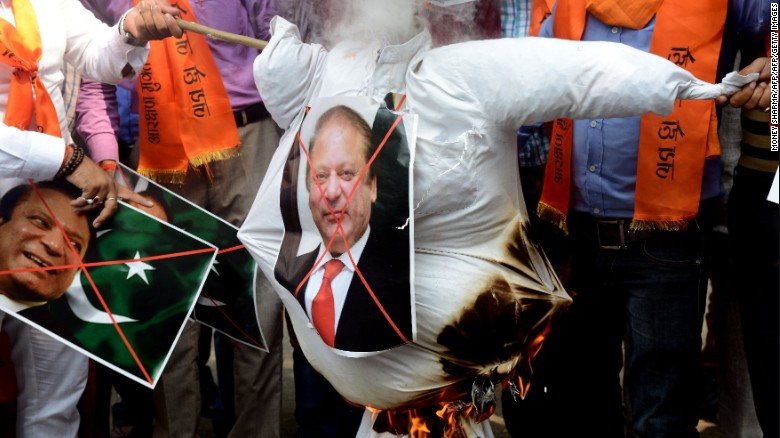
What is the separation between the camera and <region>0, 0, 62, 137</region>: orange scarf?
2916mm

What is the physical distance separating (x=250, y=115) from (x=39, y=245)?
3.12 feet

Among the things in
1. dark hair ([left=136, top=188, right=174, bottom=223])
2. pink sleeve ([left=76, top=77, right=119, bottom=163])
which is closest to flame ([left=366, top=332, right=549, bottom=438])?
dark hair ([left=136, top=188, right=174, bottom=223])

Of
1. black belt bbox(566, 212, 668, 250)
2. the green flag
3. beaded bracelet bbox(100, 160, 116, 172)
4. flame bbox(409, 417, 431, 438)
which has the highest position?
beaded bracelet bbox(100, 160, 116, 172)

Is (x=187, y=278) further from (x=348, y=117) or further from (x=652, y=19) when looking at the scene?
(x=652, y=19)

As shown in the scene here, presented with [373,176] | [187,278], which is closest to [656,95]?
[373,176]

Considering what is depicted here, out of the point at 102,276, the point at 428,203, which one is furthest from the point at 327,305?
the point at 102,276

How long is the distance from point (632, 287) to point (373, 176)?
0.99 meters

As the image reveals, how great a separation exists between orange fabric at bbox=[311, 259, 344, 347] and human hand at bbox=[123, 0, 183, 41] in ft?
3.18

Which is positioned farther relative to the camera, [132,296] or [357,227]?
[132,296]

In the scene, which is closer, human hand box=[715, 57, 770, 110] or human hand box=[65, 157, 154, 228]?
human hand box=[715, 57, 770, 110]

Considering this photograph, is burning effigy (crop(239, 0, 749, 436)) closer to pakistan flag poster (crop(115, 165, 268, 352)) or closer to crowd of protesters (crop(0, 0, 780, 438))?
crowd of protesters (crop(0, 0, 780, 438))

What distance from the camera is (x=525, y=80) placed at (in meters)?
2.27

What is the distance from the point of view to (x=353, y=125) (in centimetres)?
236

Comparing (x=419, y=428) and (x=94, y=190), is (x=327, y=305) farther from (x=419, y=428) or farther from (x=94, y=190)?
(x=94, y=190)
